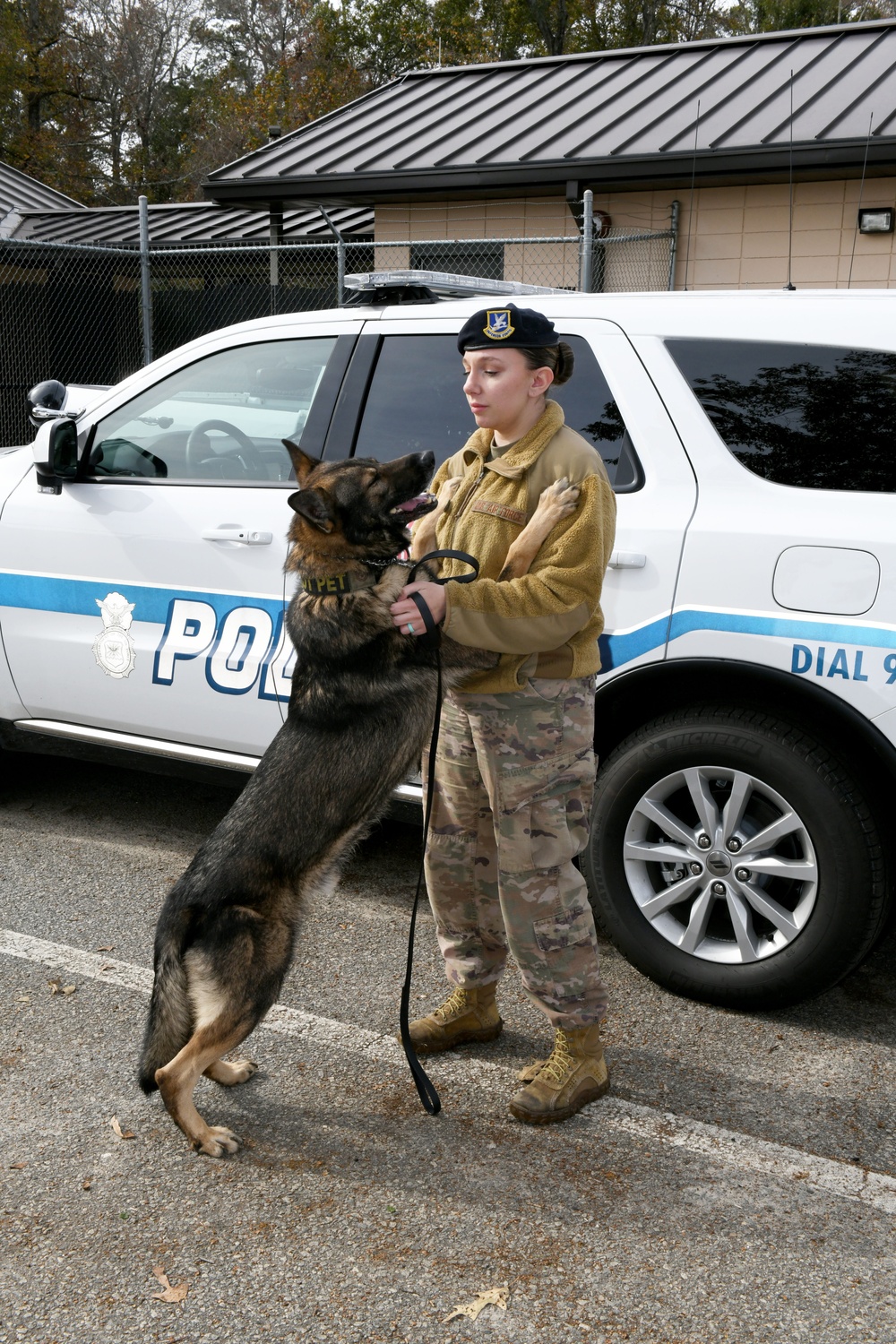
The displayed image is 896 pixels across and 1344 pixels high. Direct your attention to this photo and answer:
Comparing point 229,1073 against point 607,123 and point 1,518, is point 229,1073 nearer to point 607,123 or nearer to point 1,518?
point 1,518

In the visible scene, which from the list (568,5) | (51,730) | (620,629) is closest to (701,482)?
(620,629)

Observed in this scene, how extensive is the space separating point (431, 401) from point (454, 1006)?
1.92 meters

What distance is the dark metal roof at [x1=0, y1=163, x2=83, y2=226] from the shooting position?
22031mm

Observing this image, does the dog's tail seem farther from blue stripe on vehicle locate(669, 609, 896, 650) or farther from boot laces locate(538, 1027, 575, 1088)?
blue stripe on vehicle locate(669, 609, 896, 650)

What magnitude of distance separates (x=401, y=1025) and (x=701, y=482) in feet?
5.65

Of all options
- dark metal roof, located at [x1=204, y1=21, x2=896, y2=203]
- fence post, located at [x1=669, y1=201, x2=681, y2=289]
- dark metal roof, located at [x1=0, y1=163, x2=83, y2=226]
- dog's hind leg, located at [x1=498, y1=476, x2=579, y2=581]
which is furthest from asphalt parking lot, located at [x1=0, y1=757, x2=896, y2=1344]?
dark metal roof, located at [x1=0, y1=163, x2=83, y2=226]

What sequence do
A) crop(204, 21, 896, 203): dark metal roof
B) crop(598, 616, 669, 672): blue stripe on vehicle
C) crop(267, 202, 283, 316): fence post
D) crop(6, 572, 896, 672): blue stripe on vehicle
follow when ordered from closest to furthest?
crop(6, 572, 896, 672): blue stripe on vehicle
crop(598, 616, 669, 672): blue stripe on vehicle
crop(204, 21, 896, 203): dark metal roof
crop(267, 202, 283, 316): fence post

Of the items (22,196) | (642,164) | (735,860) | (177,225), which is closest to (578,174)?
(642,164)

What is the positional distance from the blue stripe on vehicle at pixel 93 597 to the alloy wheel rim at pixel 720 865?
56.8 inches

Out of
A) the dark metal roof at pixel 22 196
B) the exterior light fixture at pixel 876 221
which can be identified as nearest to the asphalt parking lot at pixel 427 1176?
the exterior light fixture at pixel 876 221

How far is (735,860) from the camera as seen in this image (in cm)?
338

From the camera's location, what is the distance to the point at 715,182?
452 inches

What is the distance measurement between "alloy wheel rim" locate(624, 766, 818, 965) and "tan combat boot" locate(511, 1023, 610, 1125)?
1.78 feet

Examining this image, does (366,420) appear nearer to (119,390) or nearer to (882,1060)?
(119,390)
